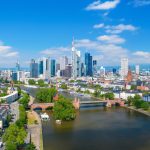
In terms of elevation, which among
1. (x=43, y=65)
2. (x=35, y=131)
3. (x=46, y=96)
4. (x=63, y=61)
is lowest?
(x=35, y=131)

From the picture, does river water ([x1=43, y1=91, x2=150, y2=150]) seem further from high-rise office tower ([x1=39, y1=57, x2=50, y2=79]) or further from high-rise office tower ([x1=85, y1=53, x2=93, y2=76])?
high-rise office tower ([x1=85, y1=53, x2=93, y2=76])

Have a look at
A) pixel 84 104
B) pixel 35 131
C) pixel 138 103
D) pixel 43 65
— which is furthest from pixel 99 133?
pixel 43 65

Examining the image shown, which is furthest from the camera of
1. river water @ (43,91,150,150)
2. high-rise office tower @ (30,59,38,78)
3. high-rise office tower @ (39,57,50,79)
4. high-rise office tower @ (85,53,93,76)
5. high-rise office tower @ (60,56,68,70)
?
high-rise office tower @ (60,56,68,70)

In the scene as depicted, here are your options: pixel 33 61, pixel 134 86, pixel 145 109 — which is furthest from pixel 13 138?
pixel 33 61

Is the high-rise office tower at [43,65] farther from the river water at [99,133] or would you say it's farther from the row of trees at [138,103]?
the river water at [99,133]

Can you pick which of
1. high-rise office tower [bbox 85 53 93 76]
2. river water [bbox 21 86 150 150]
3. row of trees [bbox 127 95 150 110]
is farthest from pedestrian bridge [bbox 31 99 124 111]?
high-rise office tower [bbox 85 53 93 76]

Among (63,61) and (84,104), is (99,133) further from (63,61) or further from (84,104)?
(63,61)

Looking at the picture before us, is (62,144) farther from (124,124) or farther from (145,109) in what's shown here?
(145,109)

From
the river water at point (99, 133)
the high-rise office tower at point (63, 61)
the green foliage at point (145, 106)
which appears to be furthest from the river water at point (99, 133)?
the high-rise office tower at point (63, 61)

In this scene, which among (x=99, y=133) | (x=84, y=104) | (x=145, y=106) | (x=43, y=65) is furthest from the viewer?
(x=43, y=65)
